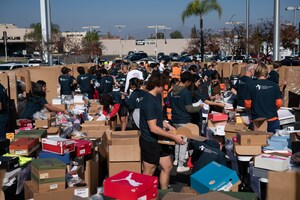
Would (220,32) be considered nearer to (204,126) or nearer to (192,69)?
(192,69)

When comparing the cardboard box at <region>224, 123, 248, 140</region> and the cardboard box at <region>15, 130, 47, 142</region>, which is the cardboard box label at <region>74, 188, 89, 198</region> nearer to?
the cardboard box at <region>15, 130, 47, 142</region>

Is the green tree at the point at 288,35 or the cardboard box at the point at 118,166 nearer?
the cardboard box at the point at 118,166

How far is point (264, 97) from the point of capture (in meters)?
6.46

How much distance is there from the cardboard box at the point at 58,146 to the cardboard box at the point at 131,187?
1.56 meters

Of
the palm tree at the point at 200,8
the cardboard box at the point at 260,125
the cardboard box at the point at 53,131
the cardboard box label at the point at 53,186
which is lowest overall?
the cardboard box label at the point at 53,186

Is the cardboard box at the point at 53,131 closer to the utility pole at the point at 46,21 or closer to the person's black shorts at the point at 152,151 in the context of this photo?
the person's black shorts at the point at 152,151

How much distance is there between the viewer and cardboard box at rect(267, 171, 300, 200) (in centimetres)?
385

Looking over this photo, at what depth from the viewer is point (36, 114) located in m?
7.79

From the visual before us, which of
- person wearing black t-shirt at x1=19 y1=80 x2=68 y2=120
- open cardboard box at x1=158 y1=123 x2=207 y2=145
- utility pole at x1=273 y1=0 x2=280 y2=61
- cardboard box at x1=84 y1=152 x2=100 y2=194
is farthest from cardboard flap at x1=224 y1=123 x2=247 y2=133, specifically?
utility pole at x1=273 y1=0 x2=280 y2=61

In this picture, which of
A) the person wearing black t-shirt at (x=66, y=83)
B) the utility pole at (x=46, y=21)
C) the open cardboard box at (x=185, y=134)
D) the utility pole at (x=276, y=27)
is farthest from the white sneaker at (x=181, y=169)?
the utility pole at (x=46, y=21)

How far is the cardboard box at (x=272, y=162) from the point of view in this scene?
4.62m

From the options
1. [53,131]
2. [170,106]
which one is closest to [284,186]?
[170,106]

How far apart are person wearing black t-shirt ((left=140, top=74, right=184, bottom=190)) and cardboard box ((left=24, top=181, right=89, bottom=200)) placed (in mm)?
849

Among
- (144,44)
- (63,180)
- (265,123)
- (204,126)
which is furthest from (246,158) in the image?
(144,44)
